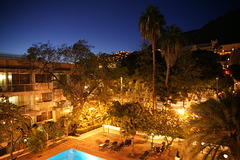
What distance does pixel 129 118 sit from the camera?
478 inches

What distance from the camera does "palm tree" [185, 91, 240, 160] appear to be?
7988 mm

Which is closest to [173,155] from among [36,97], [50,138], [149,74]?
[50,138]

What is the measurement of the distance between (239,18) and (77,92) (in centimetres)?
14549

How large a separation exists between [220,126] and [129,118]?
5.61 metres

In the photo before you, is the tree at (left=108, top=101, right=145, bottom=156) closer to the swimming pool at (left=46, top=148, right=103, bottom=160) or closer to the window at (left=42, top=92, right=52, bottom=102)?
the swimming pool at (left=46, top=148, right=103, bottom=160)

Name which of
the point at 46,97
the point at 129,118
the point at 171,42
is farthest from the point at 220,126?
the point at 46,97

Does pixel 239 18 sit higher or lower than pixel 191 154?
higher

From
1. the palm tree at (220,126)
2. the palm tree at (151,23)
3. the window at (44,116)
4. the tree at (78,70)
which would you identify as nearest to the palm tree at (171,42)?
the palm tree at (151,23)

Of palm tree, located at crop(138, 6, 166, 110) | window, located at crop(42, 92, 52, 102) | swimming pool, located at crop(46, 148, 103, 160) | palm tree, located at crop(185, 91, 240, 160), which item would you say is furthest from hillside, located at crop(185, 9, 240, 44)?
palm tree, located at crop(185, 91, 240, 160)

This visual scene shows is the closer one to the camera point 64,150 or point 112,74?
point 64,150

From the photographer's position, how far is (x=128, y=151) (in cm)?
1420

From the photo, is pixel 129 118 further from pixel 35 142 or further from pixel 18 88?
pixel 18 88

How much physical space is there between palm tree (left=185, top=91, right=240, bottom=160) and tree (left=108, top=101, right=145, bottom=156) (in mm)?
3878

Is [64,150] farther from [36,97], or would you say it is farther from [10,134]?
[36,97]
